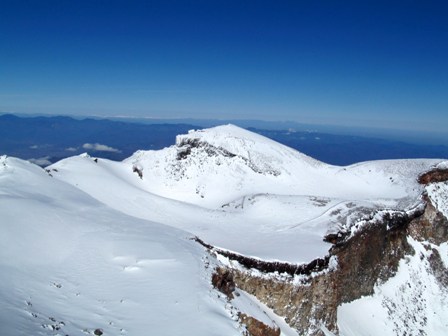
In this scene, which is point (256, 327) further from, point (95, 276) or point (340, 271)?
point (340, 271)

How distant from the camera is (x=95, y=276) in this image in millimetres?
14227

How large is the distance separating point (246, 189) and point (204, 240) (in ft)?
69.3

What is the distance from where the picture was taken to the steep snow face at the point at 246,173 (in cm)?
4697

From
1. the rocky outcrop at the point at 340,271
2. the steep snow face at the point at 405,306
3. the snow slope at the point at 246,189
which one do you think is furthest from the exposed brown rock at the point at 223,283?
the steep snow face at the point at 405,306

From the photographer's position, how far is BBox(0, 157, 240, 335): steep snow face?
421 inches

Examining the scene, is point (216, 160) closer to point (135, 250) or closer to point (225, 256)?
point (225, 256)

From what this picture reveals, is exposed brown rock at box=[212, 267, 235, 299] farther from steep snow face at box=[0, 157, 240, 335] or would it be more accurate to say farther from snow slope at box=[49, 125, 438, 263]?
snow slope at box=[49, 125, 438, 263]

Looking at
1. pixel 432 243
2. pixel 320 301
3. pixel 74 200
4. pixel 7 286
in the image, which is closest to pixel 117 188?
pixel 74 200

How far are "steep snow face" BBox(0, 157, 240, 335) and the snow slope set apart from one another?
29.6 feet

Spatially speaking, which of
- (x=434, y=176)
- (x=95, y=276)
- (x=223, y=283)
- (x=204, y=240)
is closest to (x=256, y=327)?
(x=223, y=283)

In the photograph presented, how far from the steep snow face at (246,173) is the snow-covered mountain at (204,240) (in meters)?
0.25

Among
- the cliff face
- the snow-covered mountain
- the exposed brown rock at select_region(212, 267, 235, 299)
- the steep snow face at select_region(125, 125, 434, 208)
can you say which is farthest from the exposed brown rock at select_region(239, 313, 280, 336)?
the steep snow face at select_region(125, 125, 434, 208)

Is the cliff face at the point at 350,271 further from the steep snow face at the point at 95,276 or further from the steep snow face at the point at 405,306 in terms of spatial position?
the steep snow face at the point at 95,276

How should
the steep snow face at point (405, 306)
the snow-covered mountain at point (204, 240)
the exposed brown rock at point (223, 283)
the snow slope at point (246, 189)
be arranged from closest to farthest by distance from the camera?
Result: the snow-covered mountain at point (204, 240), the exposed brown rock at point (223, 283), the snow slope at point (246, 189), the steep snow face at point (405, 306)
